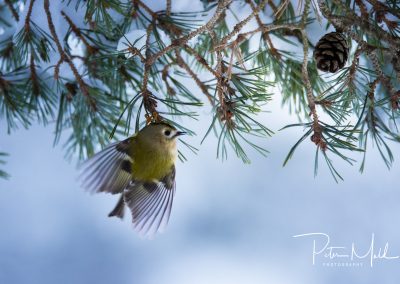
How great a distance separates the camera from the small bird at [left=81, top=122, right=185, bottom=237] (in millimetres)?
874

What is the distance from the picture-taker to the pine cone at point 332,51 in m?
0.84

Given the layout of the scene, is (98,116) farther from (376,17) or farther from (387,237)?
(387,237)

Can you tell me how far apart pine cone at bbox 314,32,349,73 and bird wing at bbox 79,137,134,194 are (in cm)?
31

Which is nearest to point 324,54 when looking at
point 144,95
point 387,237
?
point 144,95

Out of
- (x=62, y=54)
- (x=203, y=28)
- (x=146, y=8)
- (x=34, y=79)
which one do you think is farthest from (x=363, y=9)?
(x=34, y=79)

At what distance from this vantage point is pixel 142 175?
935mm

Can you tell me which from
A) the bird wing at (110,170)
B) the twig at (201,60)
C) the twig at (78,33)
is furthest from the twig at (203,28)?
the twig at (78,33)

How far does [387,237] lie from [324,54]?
1.09 m

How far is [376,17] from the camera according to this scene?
0.82 metres

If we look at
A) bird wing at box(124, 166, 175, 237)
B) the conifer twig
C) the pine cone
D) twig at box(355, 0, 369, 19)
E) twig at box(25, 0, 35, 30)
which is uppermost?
the conifer twig

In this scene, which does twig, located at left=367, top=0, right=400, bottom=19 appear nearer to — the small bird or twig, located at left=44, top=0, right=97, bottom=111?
the small bird

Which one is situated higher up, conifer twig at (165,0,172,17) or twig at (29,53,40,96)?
conifer twig at (165,0,172,17)

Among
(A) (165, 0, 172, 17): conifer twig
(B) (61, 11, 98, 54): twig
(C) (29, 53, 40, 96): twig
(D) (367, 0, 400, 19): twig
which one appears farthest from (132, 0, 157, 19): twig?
(D) (367, 0, 400, 19): twig

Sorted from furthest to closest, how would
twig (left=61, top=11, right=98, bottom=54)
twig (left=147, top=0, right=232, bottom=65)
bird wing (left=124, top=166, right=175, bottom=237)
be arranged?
twig (left=61, top=11, right=98, bottom=54), bird wing (left=124, top=166, right=175, bottom=237), twig (left=147, top=0, right=232, bottom=65)
